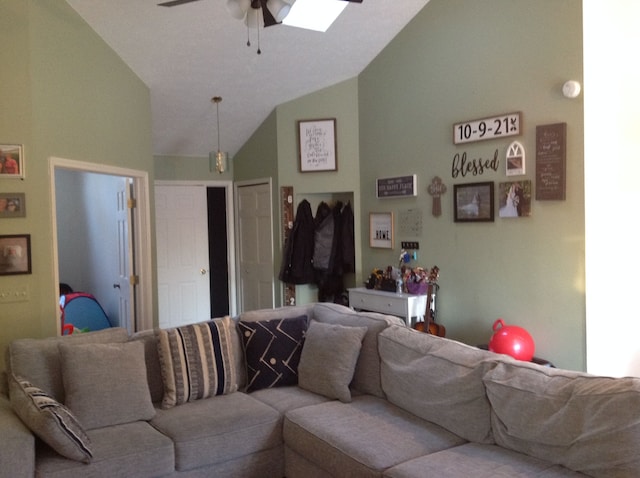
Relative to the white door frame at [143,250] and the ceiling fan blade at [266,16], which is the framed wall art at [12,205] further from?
the ceiling fan blade at [266,16]

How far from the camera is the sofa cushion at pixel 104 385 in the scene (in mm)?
2818

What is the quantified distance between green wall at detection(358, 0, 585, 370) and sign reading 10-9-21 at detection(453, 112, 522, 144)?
55 mm

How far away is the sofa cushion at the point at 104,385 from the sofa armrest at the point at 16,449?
14.2 inches

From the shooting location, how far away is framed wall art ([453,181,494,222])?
14.0 ft

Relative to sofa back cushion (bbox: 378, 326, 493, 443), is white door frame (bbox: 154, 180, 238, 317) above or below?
above

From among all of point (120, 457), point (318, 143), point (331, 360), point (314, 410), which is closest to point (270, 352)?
point (331, 360)

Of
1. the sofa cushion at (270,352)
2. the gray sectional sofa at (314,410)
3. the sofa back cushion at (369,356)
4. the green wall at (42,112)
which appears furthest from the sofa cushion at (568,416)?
the green wall at (42,112)

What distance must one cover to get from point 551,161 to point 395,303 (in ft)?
5.62

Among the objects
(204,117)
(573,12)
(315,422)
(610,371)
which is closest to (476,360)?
(315,422)

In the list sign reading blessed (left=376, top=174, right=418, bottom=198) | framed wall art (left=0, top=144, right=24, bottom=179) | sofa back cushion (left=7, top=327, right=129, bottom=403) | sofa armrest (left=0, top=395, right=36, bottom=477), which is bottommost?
sofa armrest (left=0, top=395, right=36, bottom=477)

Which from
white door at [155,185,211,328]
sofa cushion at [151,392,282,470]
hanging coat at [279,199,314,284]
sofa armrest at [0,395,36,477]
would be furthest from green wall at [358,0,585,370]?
sofa armrest at [0,395,36,477]

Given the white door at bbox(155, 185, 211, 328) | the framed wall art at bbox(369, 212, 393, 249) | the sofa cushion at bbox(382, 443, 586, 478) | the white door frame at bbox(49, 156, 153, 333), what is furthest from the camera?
the white door at bbox(155, 185, 211, 328)

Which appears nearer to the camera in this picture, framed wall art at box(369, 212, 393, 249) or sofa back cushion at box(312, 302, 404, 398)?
sofa back cushion at box(312, 302, 404, 398)

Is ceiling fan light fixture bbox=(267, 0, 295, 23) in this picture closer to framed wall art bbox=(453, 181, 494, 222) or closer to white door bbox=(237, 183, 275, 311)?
framed wall art bbox=(453, 181, 494, 222)
